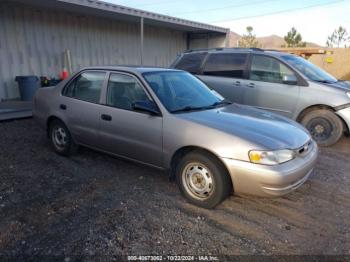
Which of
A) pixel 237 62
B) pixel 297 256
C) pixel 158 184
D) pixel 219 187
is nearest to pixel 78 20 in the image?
pixel 237 62

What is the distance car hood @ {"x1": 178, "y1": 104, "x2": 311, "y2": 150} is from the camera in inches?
121

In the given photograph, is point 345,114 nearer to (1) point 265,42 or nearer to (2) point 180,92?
(2) point 180,92

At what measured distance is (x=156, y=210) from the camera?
10.9 feet

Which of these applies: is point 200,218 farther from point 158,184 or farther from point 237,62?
point 237,62

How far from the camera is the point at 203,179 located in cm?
328

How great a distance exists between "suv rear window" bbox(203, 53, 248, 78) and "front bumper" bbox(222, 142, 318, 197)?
3.83 metres

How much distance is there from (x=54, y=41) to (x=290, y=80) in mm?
8000

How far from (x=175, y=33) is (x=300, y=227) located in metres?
14.0

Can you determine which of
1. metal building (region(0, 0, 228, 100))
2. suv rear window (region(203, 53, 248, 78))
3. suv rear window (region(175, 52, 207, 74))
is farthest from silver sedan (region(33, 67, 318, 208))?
metal building (region(0, 0, 228, 100))

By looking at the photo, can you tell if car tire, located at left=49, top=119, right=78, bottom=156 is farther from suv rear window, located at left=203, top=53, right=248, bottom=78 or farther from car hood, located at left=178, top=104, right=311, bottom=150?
suv rear window, located at left=203, top=53, right=248, bottom=78

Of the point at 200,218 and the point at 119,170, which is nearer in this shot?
the point at 200,218

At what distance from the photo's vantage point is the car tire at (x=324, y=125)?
5.62 meters

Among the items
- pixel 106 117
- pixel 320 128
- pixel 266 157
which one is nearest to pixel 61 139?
pixel 106 117

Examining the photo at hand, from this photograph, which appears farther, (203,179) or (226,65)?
(226,65)
